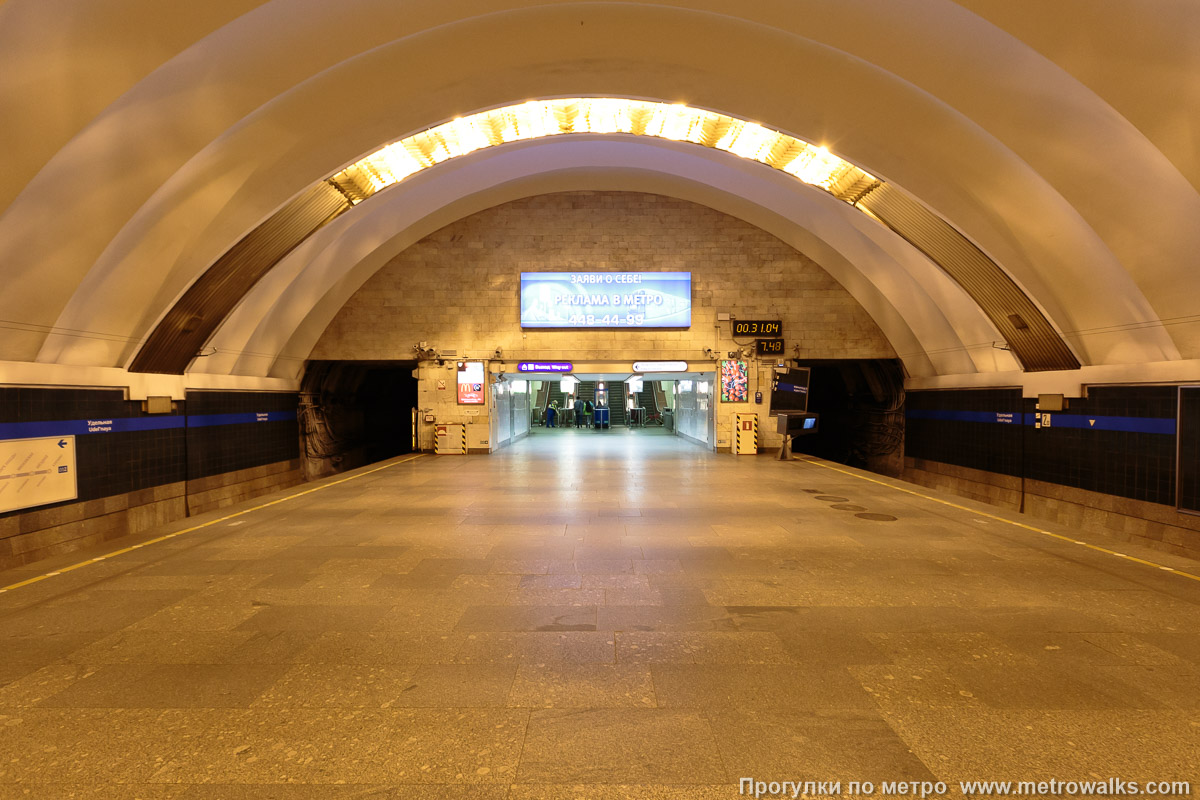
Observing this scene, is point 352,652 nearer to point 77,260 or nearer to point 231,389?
point 77,260

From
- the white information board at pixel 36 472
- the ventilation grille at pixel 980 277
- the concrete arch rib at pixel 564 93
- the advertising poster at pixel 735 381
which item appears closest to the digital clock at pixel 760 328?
the advertising poster at pixel 735 381

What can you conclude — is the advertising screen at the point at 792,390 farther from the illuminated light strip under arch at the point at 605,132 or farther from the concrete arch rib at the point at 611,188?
the illuminated light strip under arch at the point at 605,132

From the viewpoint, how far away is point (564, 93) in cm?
1010

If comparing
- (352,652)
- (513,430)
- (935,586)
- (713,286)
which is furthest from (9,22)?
(513,430)

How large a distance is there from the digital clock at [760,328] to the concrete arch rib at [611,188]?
88.4 inches

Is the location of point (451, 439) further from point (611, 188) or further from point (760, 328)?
point (760, 328)

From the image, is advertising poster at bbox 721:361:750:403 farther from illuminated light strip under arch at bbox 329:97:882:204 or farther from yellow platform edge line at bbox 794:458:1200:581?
illuminated light strip under arch at bbox 329:97:882:204

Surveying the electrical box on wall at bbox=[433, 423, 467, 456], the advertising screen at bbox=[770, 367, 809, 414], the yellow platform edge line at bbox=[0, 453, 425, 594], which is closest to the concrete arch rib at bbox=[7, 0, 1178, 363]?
the yellow platform edge line at bbox=[0, 453, 425, 594]

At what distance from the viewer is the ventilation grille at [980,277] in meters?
11.7

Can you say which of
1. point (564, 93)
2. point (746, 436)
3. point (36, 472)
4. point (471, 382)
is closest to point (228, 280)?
point (36, 472)

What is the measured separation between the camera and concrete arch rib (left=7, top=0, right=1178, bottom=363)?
7230 mm

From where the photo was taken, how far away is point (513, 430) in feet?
80.0

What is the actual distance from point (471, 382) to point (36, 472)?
1110 cm

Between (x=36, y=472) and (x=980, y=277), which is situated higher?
(x=980, y=277)
